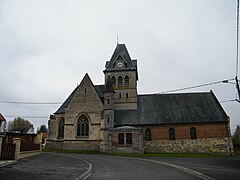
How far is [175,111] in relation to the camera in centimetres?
3422

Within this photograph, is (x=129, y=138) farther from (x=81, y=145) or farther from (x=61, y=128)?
(x=61, y=128)

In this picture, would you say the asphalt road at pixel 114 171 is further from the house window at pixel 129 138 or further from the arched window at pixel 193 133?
the arched window at pixel 193 133

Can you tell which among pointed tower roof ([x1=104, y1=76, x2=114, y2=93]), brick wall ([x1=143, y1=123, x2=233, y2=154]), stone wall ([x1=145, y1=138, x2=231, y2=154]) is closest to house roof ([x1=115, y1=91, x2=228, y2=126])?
brick wall ([x1=143, y1=123, x2=233, y2=154])

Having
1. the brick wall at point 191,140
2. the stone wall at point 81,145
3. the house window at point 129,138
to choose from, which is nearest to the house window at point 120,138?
the house window at point 129,138

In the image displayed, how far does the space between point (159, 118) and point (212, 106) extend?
857 cm

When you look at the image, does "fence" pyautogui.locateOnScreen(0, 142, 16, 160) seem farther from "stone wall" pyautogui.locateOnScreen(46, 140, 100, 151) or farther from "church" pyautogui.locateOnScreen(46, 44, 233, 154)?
"stone wall" pyautogui.locateOnScreen(46, 140, 100, 151)

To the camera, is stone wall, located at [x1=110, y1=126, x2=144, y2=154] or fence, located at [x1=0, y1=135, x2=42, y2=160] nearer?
fence, located at [x1=0, y1=135, x2=42, y2=160]

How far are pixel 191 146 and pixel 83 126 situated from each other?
53.8 ft

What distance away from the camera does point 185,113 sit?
33562 millimetres

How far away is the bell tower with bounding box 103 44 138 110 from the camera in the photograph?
3703cm

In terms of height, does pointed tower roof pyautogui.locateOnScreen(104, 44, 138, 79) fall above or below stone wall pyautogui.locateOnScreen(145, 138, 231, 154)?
above

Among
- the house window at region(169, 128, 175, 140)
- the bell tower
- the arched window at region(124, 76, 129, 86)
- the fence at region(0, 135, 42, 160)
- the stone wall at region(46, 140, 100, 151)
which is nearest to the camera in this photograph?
the fence at region(0, 135, 42, 160)

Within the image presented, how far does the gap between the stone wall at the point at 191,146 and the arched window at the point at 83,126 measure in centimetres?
942

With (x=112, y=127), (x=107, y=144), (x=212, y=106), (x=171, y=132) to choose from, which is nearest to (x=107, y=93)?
(x=112, y=127)
